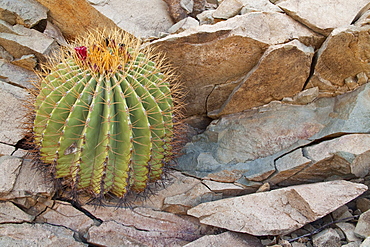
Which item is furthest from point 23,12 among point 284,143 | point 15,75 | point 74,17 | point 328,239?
point 328,239

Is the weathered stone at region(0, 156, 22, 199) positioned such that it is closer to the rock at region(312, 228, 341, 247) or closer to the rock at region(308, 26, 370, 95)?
the rock at region(312, 228, 341, 247)

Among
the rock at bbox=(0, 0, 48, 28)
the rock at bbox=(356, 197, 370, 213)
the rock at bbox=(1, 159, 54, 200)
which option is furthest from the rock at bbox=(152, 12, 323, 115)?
the rock at bbox=(1, 159, 54, 200)

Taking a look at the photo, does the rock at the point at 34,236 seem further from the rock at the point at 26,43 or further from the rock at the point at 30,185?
the rock at the point at 26,43

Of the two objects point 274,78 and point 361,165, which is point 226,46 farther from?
point 361,165

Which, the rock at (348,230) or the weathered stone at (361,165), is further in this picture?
the weathered stone at (361,165)

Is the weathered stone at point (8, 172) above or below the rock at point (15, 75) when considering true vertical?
below

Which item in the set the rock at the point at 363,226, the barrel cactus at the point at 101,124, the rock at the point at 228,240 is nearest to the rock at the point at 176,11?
the barrel cactus at the point at 101,124

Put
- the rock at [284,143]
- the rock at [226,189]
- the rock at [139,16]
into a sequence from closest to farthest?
the rock at [284,143] < the rock at [226,189] < the rock at [139,16]

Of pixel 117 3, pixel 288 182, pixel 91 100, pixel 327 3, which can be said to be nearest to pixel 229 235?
pixel 288 182
